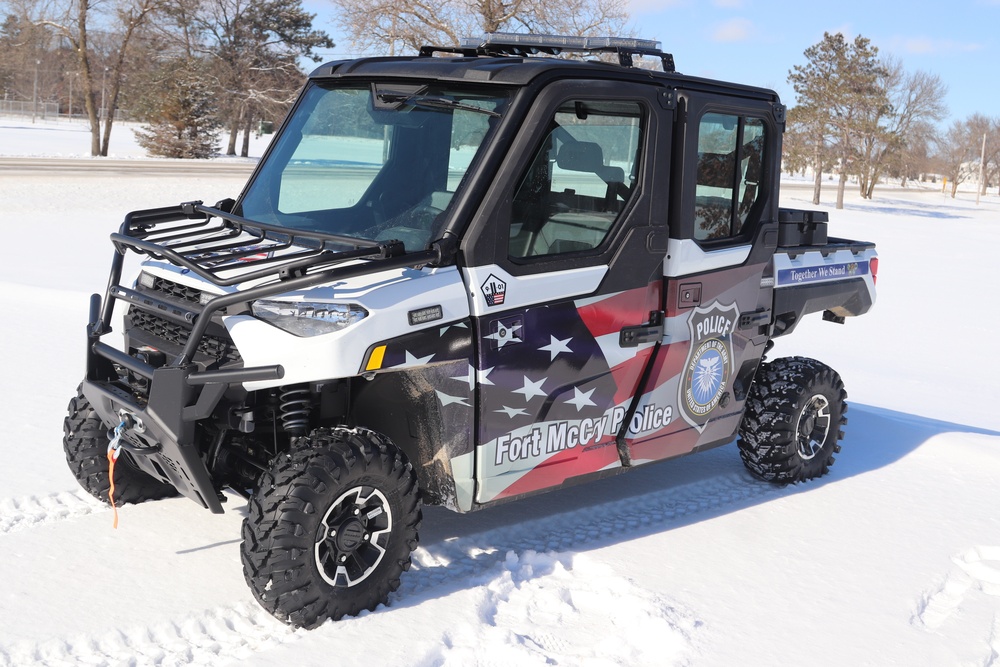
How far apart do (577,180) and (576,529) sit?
1.73 metres

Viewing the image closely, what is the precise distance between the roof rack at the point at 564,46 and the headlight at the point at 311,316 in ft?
6.60

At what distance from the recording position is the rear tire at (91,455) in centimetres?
482

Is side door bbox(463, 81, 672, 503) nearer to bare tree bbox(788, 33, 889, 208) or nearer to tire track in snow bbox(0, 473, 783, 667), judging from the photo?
tire track in snow bbox(0, 473, 783, 667)

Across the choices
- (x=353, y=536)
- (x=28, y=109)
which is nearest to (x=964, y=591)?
(x=353, y=536)

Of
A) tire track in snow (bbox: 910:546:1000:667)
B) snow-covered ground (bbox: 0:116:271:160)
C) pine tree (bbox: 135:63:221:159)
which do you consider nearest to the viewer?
tire track in snow (bbox: 910:546:1000:667)

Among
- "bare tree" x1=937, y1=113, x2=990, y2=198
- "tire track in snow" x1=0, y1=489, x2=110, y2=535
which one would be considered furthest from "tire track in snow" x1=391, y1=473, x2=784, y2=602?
"bare tree" x1=937, y1=113, x2=990, y2=198

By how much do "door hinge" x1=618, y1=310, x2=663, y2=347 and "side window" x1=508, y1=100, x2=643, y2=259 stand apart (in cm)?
45

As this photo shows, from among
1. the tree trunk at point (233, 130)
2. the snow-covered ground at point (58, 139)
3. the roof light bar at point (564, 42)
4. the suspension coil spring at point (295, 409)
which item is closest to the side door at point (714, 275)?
the roof light bar at point (564, 42)

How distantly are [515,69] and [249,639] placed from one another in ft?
8.21

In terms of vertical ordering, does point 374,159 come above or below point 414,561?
above

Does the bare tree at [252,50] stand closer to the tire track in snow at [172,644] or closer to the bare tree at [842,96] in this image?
the bare tree at [842,96]

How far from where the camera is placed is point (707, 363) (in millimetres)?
5219

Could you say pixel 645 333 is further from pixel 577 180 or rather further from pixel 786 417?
pixel 786 417

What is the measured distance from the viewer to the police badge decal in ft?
16.7
